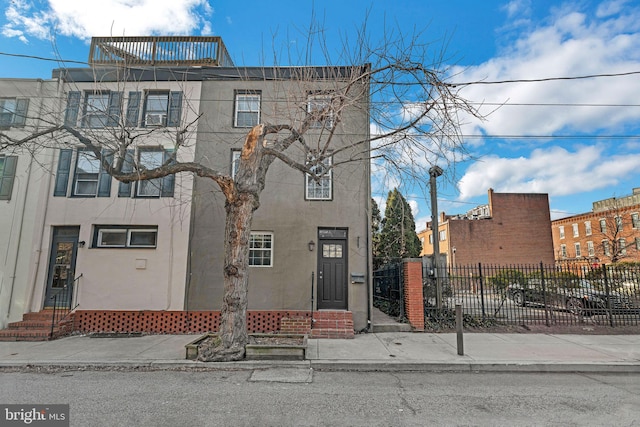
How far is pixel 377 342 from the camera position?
8391 millimetres

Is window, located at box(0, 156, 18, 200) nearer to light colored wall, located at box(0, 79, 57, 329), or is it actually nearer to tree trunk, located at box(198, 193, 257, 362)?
light colored wall, located at box(0, 79, 57, 329)

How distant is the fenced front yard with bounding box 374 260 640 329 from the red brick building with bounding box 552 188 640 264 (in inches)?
841

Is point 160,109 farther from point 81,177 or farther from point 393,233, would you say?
point 393,233

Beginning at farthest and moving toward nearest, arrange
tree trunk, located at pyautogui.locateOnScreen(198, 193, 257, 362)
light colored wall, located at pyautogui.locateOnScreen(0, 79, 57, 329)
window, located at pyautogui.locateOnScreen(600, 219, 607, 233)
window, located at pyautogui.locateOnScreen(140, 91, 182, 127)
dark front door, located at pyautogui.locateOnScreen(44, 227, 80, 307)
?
1. window, located at pyautogui.locateOnScreen(600, 219, 607, 233)
2. window, located at pyautogui.locateOnScreen(140, 91, 182, 127)
3. dark front door, located at pyautogui.locateOnScreen(44, 227, 80, 307)
4. light colored wall, located at pyautogui.locateOnScreen(0, 79, 57, 329)
5. tree trunk, located at pyautogui.locateOnScreen(198, 193, 257, 362)

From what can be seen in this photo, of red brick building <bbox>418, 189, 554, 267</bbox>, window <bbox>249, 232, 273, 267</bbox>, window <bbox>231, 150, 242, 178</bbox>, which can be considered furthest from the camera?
red brick building <bbox>418, 189, 554, 267</bbox>

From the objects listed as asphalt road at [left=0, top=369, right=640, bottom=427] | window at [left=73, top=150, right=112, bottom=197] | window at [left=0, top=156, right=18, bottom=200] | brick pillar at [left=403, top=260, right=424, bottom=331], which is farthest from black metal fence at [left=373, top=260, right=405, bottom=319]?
window at [left=0, top=156, right=18, bottom=200]

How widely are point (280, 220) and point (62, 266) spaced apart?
657cm

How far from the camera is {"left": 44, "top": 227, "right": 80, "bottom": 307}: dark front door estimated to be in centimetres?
1003

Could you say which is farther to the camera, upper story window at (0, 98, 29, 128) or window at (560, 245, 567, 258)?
window at (560, 245, 567, 258)

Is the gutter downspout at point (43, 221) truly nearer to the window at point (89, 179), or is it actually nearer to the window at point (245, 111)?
the window at point (89, 179)

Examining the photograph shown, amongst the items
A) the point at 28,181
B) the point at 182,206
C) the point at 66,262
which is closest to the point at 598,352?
the point at 182,206

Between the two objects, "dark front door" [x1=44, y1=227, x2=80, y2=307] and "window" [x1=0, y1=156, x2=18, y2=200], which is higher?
"window" [x1=0, y1=156, x2=18, y2=200]

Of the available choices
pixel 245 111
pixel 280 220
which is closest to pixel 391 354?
pixel 280 220

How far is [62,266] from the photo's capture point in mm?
10266
